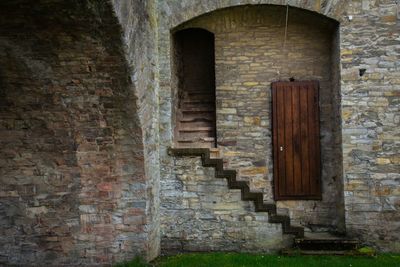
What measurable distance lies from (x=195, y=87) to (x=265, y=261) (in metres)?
3.64

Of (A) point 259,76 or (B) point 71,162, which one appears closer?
(B) point 71,162

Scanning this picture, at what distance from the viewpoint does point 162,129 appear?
823 cm

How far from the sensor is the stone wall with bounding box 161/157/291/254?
798cm

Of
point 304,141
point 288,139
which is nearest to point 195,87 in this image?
point 288,139

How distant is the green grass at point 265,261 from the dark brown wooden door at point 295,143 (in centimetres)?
139

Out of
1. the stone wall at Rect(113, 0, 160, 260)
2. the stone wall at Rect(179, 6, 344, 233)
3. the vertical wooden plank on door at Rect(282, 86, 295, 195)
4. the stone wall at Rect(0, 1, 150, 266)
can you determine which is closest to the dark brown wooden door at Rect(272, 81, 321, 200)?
the vertical wooden plank on door at Rect(282, 86, 295, 195)

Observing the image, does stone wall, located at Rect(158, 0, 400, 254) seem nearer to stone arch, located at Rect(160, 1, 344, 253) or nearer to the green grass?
stone arch, located at Rect(160, 1, 344, 253)

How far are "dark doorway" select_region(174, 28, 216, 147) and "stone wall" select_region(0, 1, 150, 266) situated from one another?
1950 mm

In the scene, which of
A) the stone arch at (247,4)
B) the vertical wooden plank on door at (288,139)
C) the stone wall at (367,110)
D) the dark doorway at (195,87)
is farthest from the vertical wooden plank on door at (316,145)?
the dark doorway at (195,87)

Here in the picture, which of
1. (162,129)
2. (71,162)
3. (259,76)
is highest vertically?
(259,76)

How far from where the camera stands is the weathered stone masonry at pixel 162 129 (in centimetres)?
627

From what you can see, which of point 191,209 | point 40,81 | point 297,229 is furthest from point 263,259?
point 40,81

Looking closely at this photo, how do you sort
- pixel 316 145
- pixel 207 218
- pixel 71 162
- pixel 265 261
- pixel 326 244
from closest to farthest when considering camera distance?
pixel 71 162 → pixel 265 261 → pixel 326 244 → pixel 207 218 → pixel 316 145

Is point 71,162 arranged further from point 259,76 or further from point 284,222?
point 259,76
